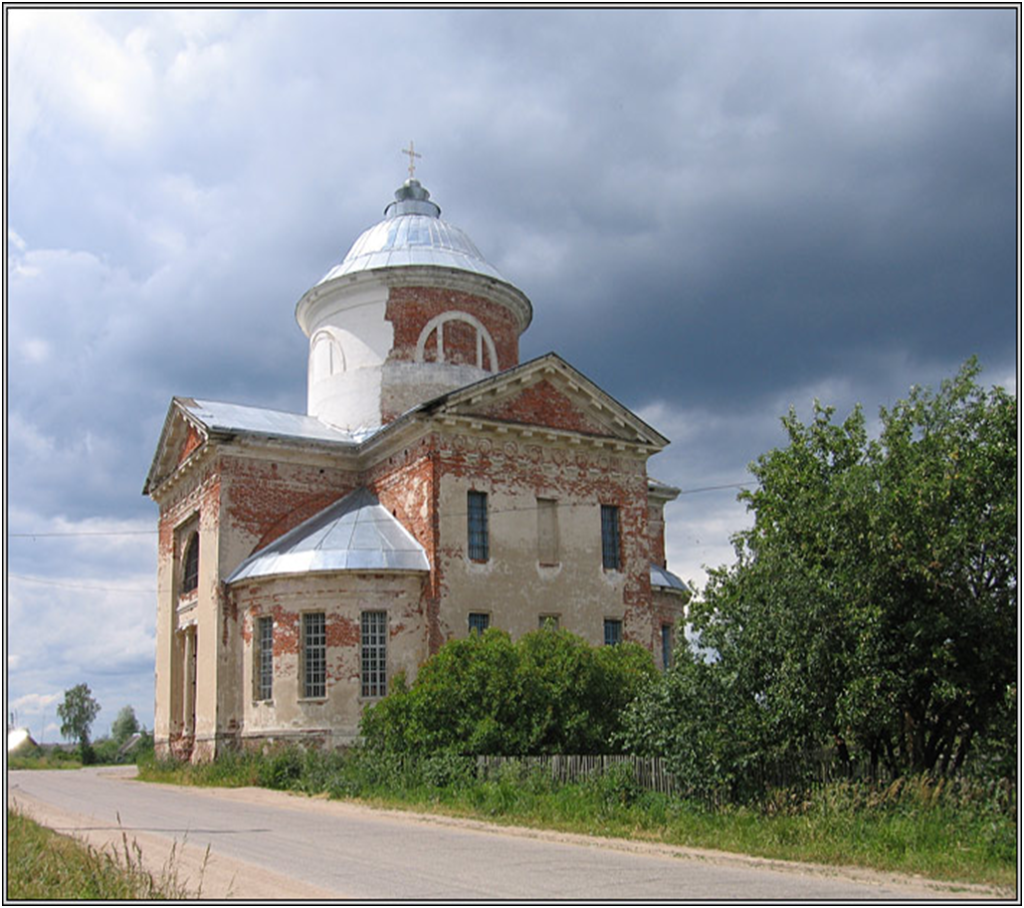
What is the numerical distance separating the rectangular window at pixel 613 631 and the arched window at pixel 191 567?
12797 mm

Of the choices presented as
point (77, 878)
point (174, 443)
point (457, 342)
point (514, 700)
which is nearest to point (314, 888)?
point (77, 878)

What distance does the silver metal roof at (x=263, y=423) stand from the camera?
30703 mm

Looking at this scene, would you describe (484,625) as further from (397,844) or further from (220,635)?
(397,844)

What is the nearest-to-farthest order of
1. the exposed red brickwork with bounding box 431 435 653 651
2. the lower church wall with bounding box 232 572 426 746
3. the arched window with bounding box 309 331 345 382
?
1. the lower church wall with bounding box 232 572 426 746
2. the exposed red brickwork with bounding box 431 435 653 651
3. the arched window with bounding box 309 331 345 382

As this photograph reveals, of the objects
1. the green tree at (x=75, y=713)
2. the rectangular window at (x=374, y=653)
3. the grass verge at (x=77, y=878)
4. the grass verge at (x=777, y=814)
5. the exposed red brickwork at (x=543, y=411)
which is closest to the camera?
the grass verge at (x=77, y=878)

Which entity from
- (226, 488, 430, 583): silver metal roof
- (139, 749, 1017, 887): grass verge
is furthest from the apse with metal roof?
(139, 749, 1017, 887): grass verge

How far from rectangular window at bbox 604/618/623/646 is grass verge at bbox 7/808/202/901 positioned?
64.3 ft

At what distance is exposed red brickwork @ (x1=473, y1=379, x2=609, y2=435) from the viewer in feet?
96.3

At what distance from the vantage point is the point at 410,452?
95.8ft

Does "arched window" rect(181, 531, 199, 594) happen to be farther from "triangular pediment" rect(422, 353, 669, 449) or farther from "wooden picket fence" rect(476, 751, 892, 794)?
"wooden picket fence" rect(476, 751, 892, 794)

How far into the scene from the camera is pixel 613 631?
30344mm

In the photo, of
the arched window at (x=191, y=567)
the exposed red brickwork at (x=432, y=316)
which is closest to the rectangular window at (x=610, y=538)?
the exposed red brickwork at (x=432, y=316)

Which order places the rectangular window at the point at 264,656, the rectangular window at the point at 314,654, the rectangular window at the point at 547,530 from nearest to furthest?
1. the rectangular window at the point at 314,654
2. the rectangular window at the point at 264,656
3. the rectangular window at the point at 547,530

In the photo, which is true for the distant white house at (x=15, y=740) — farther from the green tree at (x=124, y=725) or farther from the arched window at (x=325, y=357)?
the green tree at (x=124, y=725)
